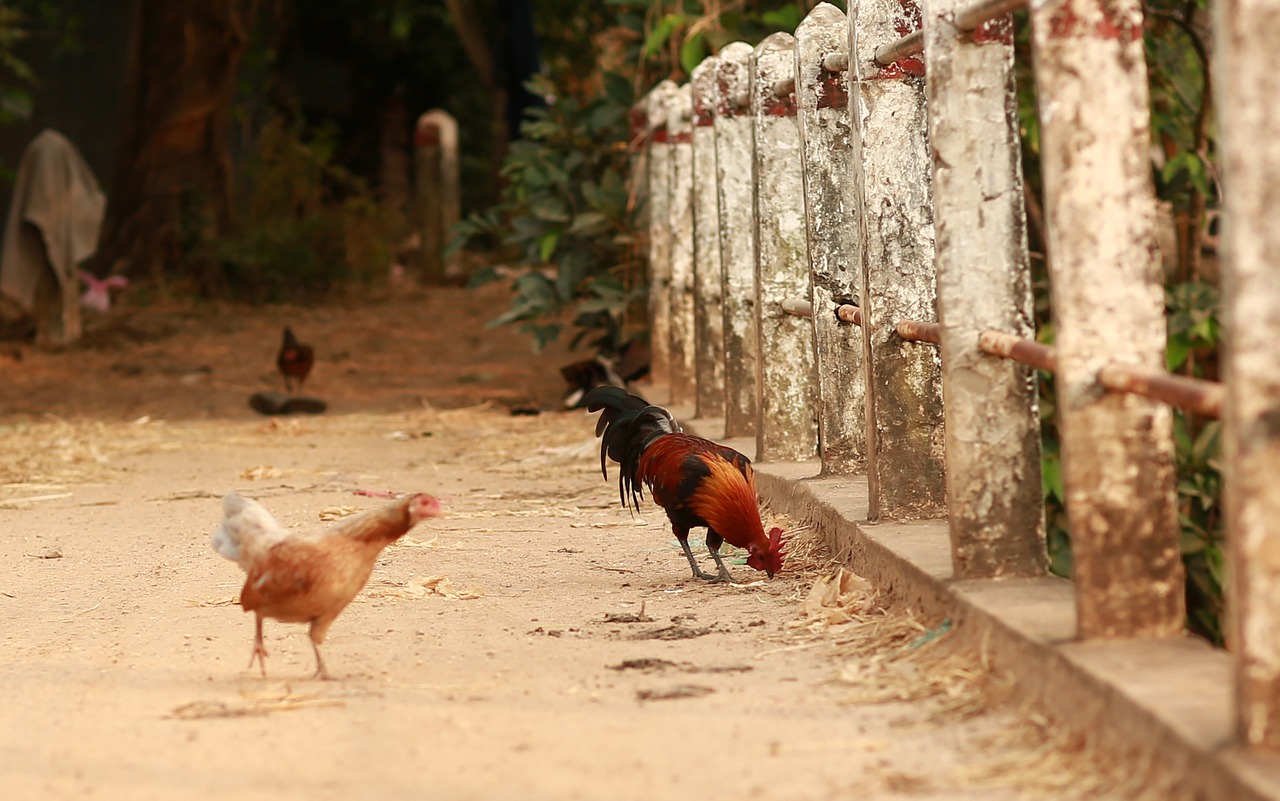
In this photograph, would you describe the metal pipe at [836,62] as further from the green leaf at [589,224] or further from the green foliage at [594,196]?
the green leaf at [589,224]

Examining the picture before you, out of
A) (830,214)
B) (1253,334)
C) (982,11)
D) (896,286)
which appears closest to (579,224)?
(830,214)

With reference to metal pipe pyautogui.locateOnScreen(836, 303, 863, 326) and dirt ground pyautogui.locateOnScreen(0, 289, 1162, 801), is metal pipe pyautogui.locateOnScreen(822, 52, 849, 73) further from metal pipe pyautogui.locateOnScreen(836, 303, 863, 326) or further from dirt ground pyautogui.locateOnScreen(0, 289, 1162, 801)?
dirt ground pyautogui.locateOnScreen(0, 289, 1162, 801)

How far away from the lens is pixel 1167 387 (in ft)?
8.73

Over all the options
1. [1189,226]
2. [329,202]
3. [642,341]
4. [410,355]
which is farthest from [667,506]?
[329,202]

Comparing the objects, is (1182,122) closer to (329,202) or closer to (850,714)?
(850,714)

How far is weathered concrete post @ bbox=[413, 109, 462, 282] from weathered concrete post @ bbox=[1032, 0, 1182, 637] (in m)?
15.6

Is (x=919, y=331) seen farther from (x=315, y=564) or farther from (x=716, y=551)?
(x=315, y=564)

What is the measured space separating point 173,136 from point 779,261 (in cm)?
1169

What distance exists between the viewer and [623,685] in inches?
137

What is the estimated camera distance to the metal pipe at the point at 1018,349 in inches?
122

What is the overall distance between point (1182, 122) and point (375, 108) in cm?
1608

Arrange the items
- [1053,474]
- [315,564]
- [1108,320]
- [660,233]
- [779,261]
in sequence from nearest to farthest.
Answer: [1108,320] → [315,564] → [779,261] → [1053,474] → [660,233]

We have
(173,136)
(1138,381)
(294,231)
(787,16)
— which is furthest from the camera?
(294,231)

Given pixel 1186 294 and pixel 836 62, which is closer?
pixel 836 62
